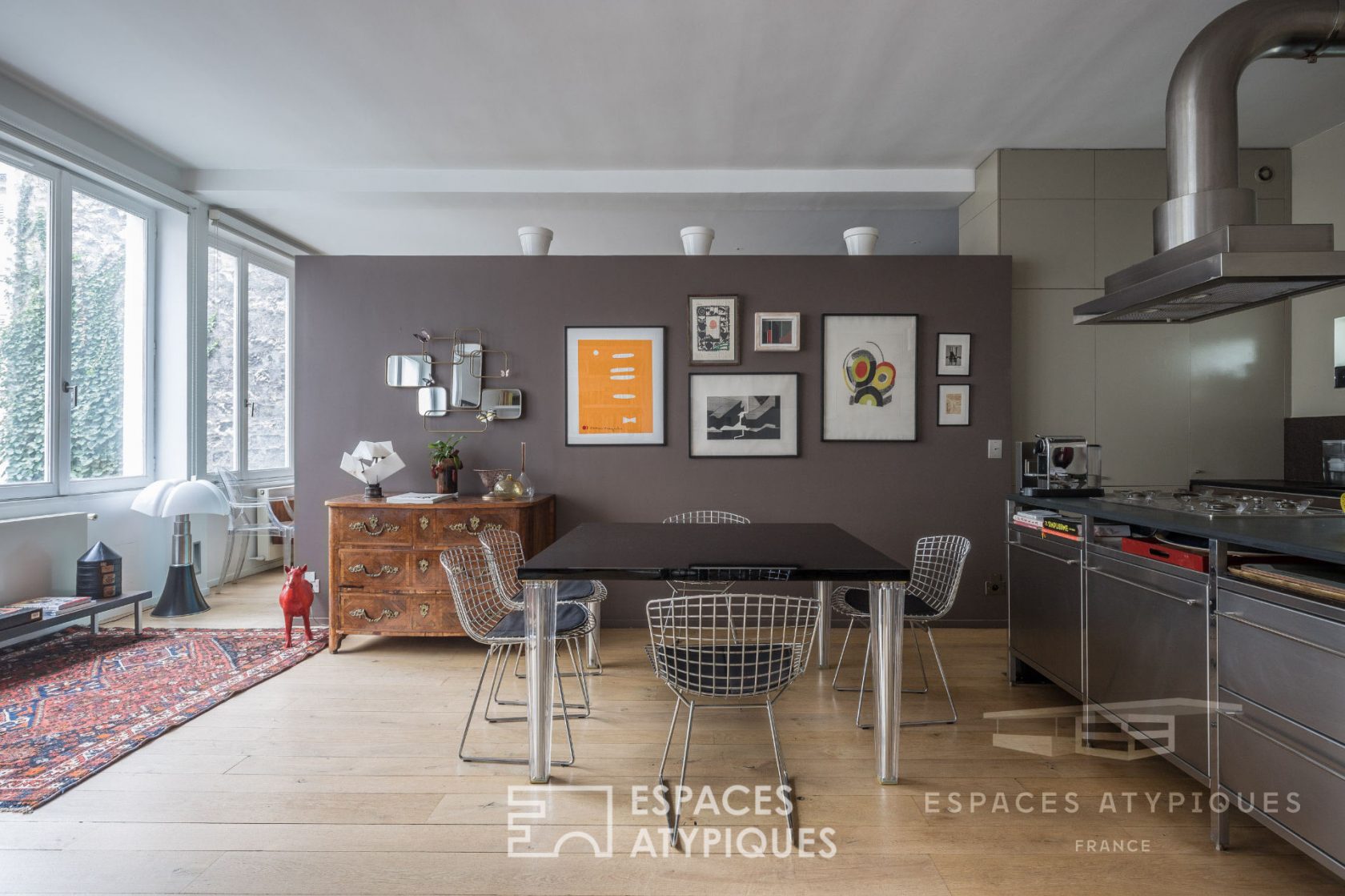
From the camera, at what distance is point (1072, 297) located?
16.0ft

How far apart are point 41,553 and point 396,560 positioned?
2.21 meters

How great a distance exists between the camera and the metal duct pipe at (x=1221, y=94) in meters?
2.74

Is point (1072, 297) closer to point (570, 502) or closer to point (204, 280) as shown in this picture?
point (570, 502)

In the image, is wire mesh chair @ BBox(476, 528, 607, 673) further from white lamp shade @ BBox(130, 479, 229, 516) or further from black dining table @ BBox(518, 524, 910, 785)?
white lamp shade @ BBox(130, 479, 229, 516)

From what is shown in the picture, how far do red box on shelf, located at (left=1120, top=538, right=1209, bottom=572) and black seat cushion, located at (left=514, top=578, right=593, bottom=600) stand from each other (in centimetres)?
241

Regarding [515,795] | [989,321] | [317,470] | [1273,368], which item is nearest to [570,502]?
[317,470]

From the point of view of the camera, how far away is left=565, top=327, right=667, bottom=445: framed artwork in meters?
4.83

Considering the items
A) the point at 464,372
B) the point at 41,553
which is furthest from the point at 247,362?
the point at 464,372

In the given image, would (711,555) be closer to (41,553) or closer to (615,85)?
(615,85)

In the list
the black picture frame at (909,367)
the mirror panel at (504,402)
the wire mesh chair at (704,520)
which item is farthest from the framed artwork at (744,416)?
the mirror panel at (504,402)

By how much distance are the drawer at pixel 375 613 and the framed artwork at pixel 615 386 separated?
5.18 feet

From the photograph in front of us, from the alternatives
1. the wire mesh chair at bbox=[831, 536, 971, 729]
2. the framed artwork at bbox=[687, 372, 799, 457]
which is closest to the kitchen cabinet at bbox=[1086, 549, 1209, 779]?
the wire mesh chair at bbox=[831, 536, 971, 729]

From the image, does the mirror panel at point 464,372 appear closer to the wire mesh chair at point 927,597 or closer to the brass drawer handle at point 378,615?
the brass drawer handle at point 378,615

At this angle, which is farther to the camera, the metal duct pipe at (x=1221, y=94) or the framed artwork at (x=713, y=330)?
the framed artwork at (x=713, y=330)
